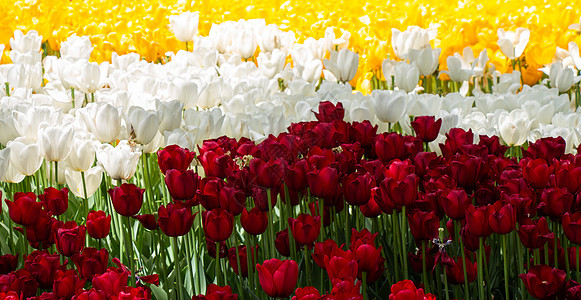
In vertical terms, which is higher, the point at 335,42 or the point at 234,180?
the point at 234,180

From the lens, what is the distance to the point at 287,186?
202 cm

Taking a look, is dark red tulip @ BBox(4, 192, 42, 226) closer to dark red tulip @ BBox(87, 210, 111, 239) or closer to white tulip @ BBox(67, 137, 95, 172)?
dark red tulip @ BBox(87, 210, 111, 239)

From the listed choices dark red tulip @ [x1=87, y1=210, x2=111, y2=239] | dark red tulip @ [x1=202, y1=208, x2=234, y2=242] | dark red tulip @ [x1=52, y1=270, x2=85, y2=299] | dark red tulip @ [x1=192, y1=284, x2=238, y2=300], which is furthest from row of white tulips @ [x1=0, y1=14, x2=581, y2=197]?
dark red tulip @ [x1=192, y1=284, x2=238, y2=300]

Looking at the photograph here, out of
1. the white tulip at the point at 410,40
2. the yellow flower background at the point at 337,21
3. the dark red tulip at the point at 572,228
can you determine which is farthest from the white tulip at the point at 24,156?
the yellow flower background at the point at 337,21

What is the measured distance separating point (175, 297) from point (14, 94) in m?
1.74

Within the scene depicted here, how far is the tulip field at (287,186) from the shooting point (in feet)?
5.85

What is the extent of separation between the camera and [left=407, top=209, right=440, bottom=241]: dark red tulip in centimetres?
188

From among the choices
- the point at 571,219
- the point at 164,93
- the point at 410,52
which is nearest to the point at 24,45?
the point at 164,93

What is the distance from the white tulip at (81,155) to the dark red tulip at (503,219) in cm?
131

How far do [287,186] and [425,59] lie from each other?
78.6 inches

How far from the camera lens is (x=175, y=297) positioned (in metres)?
2.09

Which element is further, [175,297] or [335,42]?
[335,42]

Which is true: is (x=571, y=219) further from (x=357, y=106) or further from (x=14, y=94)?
(x=14, y=94)

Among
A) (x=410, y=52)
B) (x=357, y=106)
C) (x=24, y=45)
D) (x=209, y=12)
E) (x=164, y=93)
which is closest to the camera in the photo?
(x=357, y=106)
